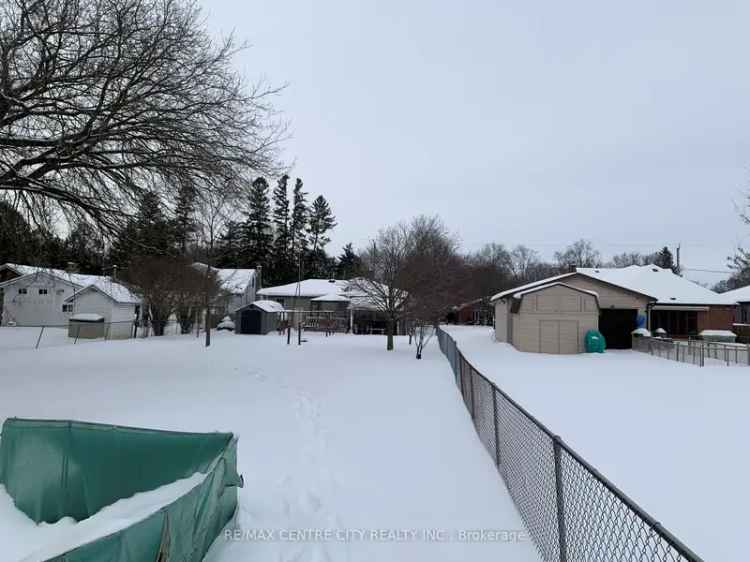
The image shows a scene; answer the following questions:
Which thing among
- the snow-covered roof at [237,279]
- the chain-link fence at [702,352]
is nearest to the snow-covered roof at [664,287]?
the chain-link fence at [702,352]

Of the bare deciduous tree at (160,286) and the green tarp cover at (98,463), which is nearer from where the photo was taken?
the green tarp cover at (98,463)

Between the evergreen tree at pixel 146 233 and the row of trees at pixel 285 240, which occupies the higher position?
the row of trees at pixel 285 240

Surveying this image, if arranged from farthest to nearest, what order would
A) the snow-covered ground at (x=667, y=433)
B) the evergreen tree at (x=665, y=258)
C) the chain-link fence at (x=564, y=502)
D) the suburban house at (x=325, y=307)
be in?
the evergreen tree at (x=665, y=258), the suburban house at (x=325, y=307), the snow-covered ground at (x=667, y=433), the chain-link fence at (x=564, y=502)

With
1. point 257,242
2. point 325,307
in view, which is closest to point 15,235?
point 325,307

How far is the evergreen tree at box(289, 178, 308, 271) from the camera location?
65.6 m

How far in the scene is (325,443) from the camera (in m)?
6.77

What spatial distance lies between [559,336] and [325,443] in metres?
20.8

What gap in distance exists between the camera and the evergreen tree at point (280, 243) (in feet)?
204

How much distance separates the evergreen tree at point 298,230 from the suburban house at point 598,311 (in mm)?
38684

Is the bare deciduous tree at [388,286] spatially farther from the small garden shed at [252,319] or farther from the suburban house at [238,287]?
the suburban house at [238,287]

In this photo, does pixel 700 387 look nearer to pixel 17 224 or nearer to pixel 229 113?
pixel 229 113

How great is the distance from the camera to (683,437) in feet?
25.4

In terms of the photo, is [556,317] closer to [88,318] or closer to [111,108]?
[111,108]

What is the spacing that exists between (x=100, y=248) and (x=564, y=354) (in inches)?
859
